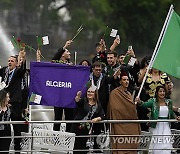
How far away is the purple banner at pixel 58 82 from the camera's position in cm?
1407

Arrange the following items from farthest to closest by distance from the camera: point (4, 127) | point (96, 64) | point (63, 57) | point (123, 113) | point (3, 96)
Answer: point (63, 57) < point (96, 64) < point (123, 113) < point (4, 127) < point (3, 96)

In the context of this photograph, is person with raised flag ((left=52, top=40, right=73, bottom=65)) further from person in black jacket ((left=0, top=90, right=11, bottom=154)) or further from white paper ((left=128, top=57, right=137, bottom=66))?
person in black jacket ((left=0, top=90, right=11, bottom=154))

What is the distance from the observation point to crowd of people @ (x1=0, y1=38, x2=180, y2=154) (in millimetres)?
13273

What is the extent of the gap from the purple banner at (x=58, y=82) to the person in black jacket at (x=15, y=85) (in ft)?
0.87

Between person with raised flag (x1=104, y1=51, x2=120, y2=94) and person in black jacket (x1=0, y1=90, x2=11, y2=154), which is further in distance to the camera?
person with raised flag (x1=104, y1=51, x2=120, y2=94)

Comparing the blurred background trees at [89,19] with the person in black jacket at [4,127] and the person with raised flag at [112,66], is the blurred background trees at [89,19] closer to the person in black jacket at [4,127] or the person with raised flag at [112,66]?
the person with raised flag at [112,66]

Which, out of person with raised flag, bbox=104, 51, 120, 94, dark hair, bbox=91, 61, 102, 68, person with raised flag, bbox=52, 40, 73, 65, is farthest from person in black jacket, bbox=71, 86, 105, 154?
person with raised flag, bbox=52, 40, 73, 65

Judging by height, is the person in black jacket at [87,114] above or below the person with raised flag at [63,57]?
below

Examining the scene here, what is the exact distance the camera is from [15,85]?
46.1ft

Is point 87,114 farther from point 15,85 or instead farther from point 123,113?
point 15,85

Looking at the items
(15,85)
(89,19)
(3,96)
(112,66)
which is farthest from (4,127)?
(89,19)

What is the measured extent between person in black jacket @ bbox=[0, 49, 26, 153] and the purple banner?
26 centimetres

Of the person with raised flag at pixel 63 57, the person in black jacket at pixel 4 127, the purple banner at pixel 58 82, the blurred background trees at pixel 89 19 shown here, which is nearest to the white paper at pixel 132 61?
the purple banner at pixel 58 82

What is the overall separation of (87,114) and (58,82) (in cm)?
110
